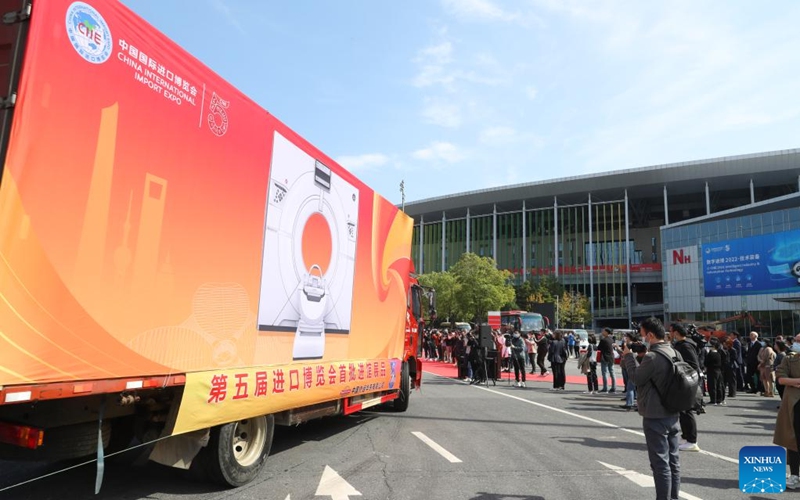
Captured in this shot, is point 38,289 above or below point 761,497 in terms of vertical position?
above

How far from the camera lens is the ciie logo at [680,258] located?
54.9m

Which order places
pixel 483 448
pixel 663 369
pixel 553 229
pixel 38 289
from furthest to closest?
pixel 553 229 < pixel 483 448 < pixel 663 369 < pixel 38 289

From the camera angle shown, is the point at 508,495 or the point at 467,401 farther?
the point at 467,401

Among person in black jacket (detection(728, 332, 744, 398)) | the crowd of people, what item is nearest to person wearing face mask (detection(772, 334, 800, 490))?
the crowd of people

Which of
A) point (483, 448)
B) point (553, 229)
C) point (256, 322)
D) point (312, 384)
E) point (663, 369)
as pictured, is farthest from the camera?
point (553, 229)

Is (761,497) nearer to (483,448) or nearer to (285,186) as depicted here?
(483,448)

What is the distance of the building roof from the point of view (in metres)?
58.8

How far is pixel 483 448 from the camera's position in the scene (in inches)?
289

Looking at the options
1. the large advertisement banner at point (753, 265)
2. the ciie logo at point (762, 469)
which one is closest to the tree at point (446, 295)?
the large advertisement banner at point (753, 265)

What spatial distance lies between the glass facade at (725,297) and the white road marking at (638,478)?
1502 inches

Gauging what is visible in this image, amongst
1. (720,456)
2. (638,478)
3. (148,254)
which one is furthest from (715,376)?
(148,254)

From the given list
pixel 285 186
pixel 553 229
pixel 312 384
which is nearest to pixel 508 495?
pixel 312 384

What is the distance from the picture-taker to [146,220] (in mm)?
3852

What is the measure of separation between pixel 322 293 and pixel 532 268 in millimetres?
72042
